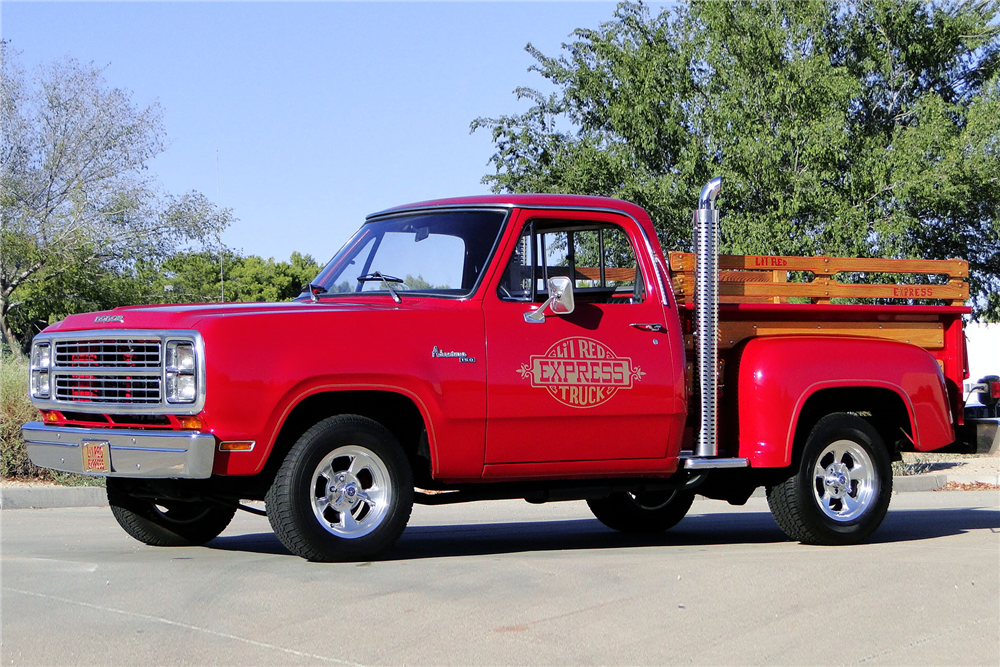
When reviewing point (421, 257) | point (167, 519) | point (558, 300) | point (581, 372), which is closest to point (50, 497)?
point (167, 519)

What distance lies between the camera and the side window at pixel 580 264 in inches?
319

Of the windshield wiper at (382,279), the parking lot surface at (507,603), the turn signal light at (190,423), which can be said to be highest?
the windshield wiper at (382,279)

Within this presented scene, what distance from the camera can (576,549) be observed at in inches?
348

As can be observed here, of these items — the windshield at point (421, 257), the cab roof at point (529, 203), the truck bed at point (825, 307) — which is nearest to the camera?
the windshield at point (421, 257)

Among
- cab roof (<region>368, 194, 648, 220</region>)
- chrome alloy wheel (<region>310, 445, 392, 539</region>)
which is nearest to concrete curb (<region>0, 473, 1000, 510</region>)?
cab roof (<region>368, 194, 648, 220</region>)

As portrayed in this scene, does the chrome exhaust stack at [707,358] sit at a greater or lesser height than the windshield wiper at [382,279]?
lesser

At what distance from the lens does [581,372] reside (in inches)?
317

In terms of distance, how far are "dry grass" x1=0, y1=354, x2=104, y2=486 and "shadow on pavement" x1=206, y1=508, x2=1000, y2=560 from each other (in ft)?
16.1

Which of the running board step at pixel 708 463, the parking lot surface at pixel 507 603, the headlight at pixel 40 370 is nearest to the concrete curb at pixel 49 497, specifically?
the parking lot surface at pixel 507 603

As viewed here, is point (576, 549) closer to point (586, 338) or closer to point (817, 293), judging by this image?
point (586, 338)

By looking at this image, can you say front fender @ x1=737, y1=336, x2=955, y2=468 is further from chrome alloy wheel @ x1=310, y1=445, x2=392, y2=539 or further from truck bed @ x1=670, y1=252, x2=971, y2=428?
chrome alloy wheel @ x1=310, y1=445, x2=392, y2=539

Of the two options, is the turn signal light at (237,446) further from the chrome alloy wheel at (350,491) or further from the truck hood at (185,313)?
the truck hood at (185,313)

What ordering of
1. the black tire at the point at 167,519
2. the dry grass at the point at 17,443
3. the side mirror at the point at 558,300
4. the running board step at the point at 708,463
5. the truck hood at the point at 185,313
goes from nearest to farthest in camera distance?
the truck hood at the point at 185,313 → the side mirror at the point at 558,300 → the black tire at the point at 167,519 → the running board step at the point at 708,463 → the dry grass at the point at 17,443

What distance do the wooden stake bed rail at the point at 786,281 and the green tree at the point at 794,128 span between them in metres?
11.9
